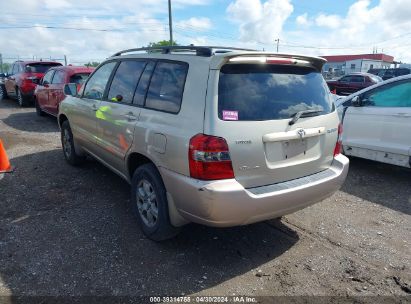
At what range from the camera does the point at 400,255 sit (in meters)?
3.48

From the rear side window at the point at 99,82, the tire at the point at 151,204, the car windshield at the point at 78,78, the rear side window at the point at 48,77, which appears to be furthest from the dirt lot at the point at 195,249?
the rear side window at the point at 48,77

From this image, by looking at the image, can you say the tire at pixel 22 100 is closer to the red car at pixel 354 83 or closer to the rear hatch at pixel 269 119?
the rear hatch at pixel 269 119

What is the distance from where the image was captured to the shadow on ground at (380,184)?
15.7 feet

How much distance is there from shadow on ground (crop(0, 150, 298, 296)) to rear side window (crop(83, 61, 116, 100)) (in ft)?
4.39

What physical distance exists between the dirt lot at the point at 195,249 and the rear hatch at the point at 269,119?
0.84 m

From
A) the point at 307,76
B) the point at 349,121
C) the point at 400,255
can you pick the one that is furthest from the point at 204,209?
Result: the point at 349,121

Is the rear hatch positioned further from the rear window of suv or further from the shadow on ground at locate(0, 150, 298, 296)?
the shadow on ground at locate(0, 150, 298, 296)

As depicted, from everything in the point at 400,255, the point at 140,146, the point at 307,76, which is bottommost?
the point at 400,255

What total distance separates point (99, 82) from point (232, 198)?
2.85m

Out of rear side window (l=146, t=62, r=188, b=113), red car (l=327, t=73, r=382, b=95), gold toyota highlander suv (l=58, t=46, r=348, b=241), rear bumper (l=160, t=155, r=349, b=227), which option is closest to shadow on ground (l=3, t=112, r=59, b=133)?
gold toyota highlander suv (l=58, t=46, r=348, b=241)

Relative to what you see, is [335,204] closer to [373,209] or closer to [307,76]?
[373,209]

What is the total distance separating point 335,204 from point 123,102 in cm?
299

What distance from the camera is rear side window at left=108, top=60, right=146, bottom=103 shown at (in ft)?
12.6

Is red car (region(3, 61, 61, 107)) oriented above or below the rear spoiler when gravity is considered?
below
